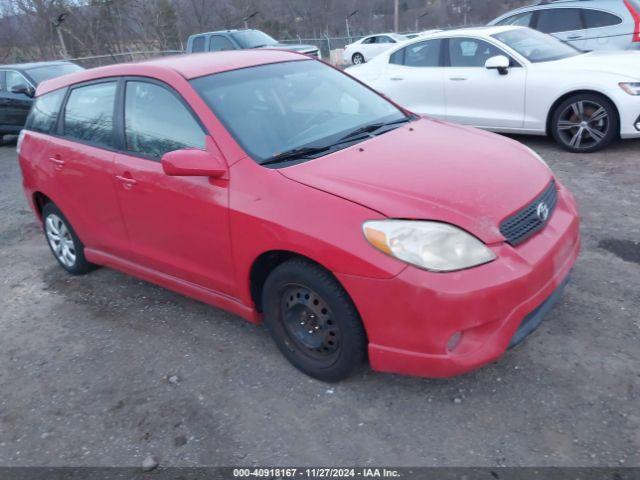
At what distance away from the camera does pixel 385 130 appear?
355 centimetres

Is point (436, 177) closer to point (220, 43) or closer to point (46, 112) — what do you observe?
point (46, 112)

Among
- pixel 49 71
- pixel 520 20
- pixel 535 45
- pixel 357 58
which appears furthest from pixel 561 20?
pixel 357 58

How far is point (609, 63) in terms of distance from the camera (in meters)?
6.26

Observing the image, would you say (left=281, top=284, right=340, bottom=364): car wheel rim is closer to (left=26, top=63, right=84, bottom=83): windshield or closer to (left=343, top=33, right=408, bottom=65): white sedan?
(left=26, top=63, right=84, bottom=83): windshield

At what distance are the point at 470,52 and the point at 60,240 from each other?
17.8 ft

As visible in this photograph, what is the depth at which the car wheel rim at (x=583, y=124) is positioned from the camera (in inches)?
243

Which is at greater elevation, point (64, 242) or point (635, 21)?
point (635, 21)

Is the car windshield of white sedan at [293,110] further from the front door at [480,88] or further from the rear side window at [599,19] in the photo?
the rear side window at [599,19]

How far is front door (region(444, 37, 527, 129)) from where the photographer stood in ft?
21.9

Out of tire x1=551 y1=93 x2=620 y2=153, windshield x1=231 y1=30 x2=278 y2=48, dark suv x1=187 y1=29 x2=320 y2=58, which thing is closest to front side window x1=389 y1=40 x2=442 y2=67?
tire x1=551 y1=93 x2=620 y2=153

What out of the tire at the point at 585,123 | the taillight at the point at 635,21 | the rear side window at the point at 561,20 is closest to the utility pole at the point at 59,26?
the rear side window at the point at 561,20

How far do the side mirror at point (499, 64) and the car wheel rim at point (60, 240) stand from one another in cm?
506

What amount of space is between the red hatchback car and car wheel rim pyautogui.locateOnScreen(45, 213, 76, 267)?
0.39 m

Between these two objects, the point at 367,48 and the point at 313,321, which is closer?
the point at 313,321
